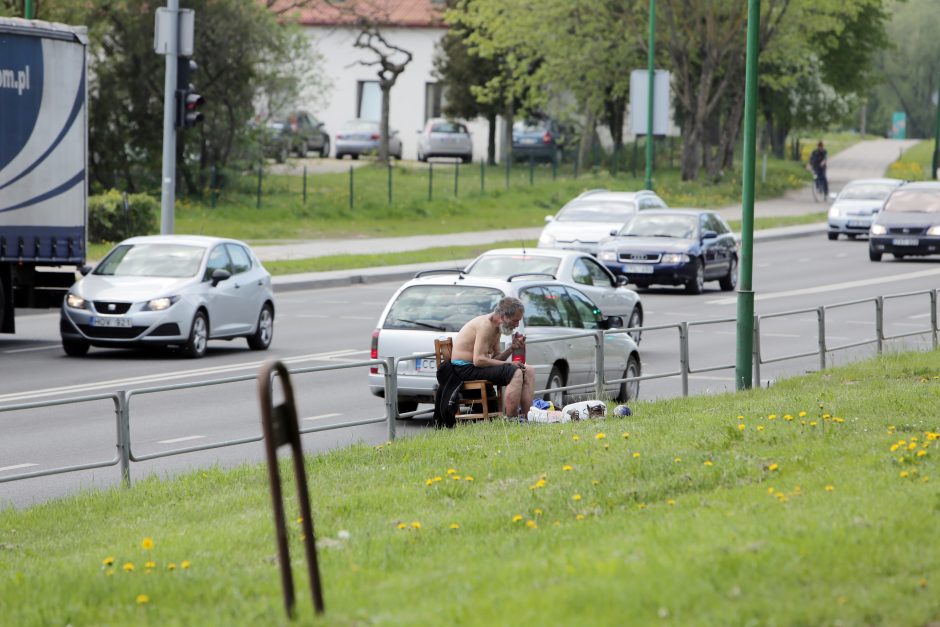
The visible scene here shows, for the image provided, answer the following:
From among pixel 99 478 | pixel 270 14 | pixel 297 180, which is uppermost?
pixel 270 14

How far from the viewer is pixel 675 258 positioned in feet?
94.9

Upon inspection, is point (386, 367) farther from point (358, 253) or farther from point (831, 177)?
point (831, 177)

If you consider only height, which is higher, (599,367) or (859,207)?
(859,207)

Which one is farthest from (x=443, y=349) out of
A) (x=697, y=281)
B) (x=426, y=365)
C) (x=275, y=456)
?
(x=697, y=281)

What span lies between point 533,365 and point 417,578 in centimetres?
806

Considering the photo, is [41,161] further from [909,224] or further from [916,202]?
[916,202]

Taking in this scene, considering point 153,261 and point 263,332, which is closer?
point 153,261

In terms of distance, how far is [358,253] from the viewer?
35.0 meters

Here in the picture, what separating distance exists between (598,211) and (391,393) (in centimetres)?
2123

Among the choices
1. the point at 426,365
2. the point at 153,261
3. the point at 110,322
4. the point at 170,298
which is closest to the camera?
the point at 426,365

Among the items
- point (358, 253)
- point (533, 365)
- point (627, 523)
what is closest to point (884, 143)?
point (358, 253)

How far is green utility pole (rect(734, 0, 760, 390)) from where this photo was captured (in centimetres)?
1550

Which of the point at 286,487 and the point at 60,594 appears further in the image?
the point at 286,487

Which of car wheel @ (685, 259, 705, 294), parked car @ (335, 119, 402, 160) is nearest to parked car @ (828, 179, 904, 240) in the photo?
car wheel @ (685, 259, 705, 294)
